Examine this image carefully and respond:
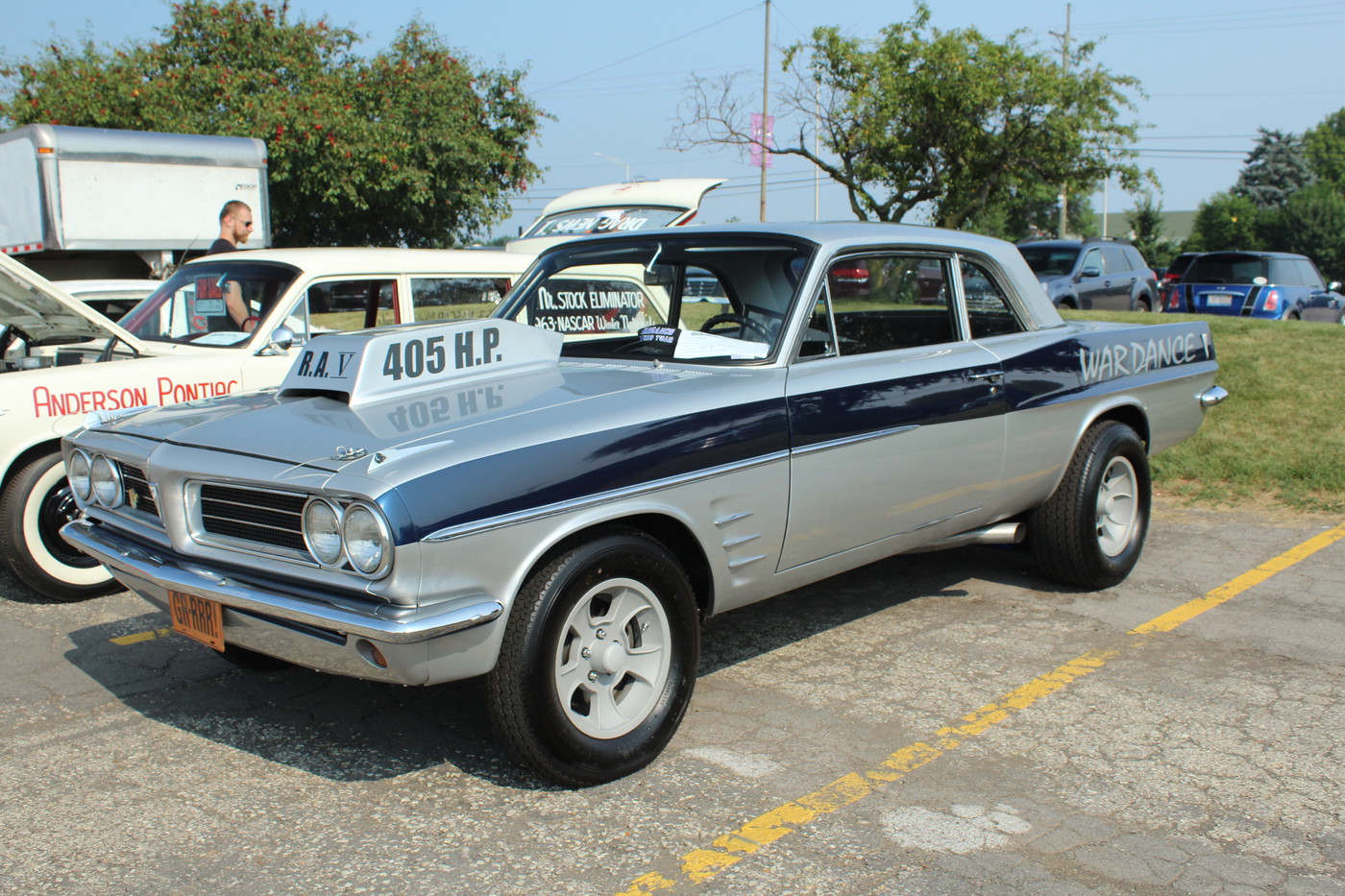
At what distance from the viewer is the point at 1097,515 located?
5.37 metres

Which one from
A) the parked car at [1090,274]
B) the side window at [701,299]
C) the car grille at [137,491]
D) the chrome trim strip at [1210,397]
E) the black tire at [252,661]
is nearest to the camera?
the car grille at [137,491]

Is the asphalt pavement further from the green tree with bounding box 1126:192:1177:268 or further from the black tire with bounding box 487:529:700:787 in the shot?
the green tree with bounding box 1126:192:1177:268

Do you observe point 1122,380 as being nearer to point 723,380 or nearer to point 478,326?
point 723,380

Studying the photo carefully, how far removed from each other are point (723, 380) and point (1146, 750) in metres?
1.85

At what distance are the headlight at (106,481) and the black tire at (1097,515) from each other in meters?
3.89

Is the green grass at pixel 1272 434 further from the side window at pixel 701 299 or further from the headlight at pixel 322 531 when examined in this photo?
the headlight at pixel 322 531

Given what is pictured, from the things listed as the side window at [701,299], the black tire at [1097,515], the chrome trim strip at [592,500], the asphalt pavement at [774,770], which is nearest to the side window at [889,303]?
the side window at [701,299]

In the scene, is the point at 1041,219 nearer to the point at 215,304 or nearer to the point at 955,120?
the point at 955,120

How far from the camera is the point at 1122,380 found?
546cm

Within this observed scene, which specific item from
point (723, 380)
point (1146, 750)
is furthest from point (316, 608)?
point (1146, 750)

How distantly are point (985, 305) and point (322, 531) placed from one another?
317 centimetres

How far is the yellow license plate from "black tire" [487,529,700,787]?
0.85 m

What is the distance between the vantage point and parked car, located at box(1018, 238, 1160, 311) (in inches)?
625

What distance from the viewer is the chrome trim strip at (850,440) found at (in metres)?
3.90
